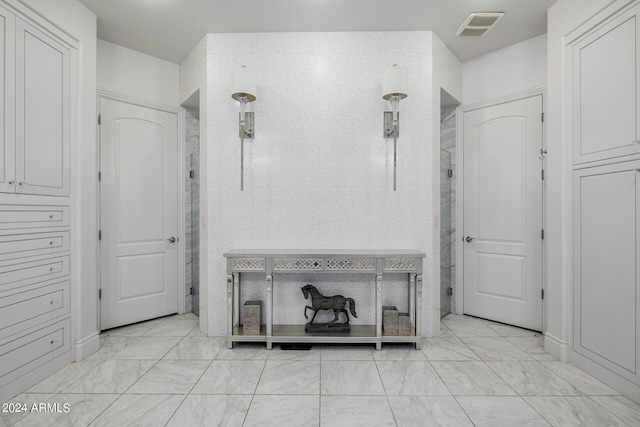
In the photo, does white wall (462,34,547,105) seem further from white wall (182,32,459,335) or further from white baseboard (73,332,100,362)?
white baseboard (73,332,100,362)

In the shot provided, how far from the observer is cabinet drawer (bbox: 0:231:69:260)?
1979mm

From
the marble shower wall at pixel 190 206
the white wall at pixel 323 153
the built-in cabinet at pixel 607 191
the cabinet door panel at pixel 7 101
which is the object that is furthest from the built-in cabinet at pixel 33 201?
the built-in cabinet at pixel 607 191

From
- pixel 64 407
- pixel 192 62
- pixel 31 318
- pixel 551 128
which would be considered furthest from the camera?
pixel 192 62

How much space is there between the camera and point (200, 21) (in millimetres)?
2783

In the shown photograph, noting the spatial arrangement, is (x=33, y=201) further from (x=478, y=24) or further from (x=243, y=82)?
(x=478, y=24)

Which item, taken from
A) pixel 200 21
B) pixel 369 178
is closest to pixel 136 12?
pixel 200 21

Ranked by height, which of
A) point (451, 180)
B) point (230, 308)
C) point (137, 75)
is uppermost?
point (137, 75)

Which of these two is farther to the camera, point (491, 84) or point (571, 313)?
point (491, 84)

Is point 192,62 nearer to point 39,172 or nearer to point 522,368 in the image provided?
point 39,172

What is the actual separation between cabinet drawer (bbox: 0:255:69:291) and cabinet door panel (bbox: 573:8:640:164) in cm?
384

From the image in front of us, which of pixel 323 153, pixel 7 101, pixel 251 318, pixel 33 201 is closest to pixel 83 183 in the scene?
pixel 33 201

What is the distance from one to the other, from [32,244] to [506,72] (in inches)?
168

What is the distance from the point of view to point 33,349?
2131 millimetres

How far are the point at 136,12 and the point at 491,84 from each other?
3376 mm
